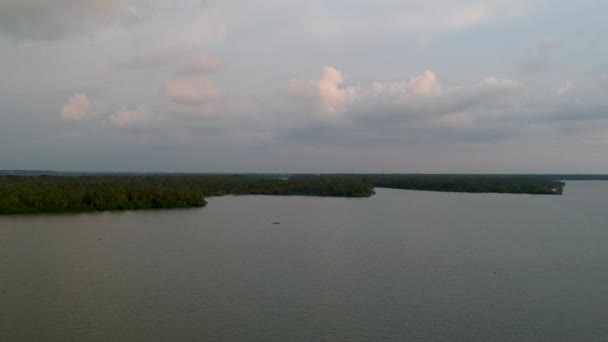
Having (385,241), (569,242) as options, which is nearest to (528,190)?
(569,242)

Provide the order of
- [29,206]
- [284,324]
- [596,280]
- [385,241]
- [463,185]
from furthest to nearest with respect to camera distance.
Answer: [463,185] < [29,206] < [385,241] < [596,280] < [284,324]

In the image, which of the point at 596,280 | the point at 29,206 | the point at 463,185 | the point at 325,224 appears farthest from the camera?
the point at 463,185

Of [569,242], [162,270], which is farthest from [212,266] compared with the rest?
[569,242]

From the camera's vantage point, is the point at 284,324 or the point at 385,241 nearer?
the point at 284,324

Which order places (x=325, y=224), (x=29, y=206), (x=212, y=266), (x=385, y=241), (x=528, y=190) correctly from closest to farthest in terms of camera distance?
1. (x=212, y=266)
2. (x=385, y=241)
3. (x=325, y=224)
4. (x=29, y=206)
5. (x=528, y=190)

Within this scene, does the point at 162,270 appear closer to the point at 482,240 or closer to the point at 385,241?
the point at 385,241

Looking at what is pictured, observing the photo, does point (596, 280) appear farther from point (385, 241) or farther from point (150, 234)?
point (150, 234)
